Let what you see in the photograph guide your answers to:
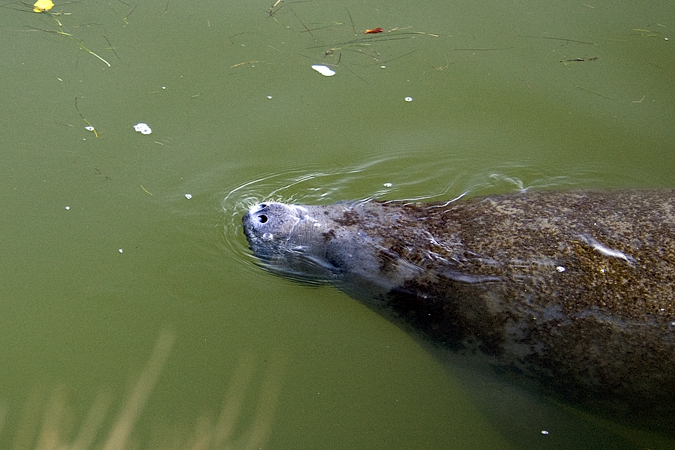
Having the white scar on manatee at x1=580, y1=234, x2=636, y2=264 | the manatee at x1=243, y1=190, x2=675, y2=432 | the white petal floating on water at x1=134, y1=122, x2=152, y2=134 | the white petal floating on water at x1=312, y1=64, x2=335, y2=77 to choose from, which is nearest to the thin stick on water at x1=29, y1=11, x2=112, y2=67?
the white petal floating on water at x1=134, y1=122, x2=152, y2=134

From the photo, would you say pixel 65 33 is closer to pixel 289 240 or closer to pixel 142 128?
pixel 142 128

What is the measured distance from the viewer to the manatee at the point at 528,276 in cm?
335

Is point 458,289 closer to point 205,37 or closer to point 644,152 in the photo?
point 644,152

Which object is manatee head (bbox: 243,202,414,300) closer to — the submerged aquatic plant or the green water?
the green water

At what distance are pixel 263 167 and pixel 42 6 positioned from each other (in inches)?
134

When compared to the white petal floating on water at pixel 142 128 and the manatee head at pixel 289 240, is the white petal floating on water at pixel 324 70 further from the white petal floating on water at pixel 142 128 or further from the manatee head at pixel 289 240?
the manatee head at pixel 289 240

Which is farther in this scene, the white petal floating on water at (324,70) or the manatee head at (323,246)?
the white petal floating on water at (324,70)

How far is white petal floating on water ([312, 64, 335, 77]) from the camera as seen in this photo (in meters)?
5.81

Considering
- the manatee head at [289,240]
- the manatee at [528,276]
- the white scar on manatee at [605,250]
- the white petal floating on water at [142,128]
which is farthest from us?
the white petal floating on water at [142,128]

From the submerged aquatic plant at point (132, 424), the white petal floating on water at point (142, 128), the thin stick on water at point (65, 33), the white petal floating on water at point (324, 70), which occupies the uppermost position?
the white petal floating on water at point (324, 70)

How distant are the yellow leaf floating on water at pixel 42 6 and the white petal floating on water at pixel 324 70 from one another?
3.05m

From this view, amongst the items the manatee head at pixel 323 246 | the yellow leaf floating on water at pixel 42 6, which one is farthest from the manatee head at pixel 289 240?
the yellow leaf floating on water at pixel 42 6

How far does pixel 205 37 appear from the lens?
611 centimetres

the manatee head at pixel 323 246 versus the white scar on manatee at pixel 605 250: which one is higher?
the white scar on manatee at pixel 605 250
